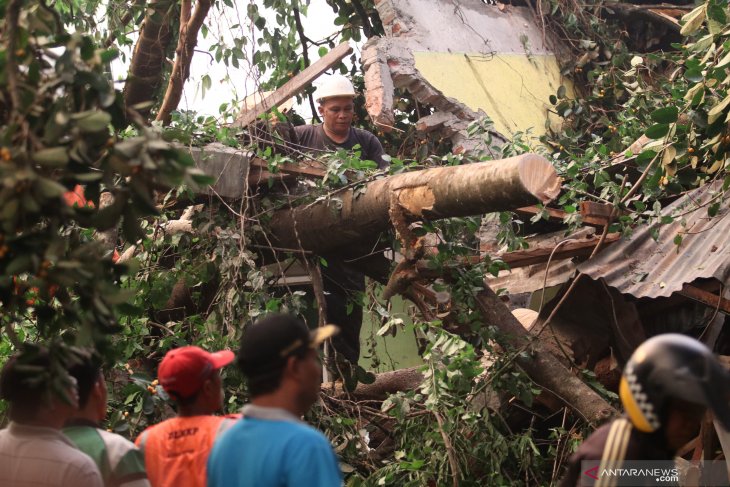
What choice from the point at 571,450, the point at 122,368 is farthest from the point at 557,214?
the point at 122,368

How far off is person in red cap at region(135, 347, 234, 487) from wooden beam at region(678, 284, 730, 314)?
4028 mm

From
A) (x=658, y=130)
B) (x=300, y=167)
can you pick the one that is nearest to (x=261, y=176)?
(x=300, y=167)

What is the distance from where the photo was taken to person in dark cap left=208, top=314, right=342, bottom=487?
253 centimetres

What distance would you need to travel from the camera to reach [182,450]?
312cm

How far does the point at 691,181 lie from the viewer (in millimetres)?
5691

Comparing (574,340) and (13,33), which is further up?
(13,33)

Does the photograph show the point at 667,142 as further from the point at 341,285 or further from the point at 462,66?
the point at 462,66

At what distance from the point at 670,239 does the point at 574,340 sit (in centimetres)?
98

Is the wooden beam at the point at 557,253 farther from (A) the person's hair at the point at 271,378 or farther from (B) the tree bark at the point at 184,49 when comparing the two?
(A) the person's hair at the point at 271,378

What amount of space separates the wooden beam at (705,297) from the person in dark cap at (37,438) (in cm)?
436

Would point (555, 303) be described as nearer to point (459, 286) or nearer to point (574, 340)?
point (574, 340)

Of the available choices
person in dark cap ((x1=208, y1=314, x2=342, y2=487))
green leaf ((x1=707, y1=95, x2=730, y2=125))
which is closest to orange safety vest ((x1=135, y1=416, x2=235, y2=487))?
person in dark cap ((x1=208, y1=314, x2=342, y2=487))

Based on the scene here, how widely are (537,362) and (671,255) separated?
134 centimetres

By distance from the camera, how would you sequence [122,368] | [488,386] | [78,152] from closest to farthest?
[78,152], [122,368], [488,386]
